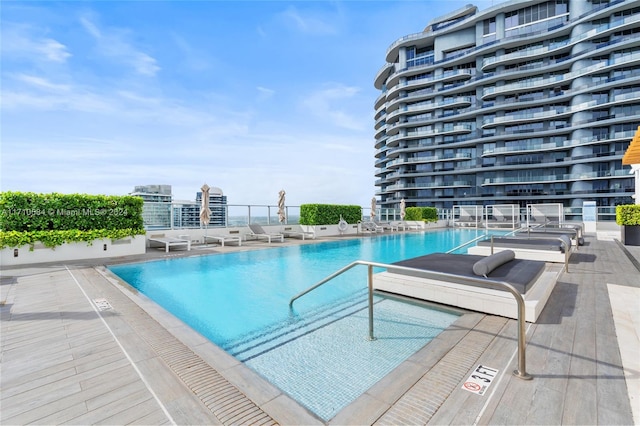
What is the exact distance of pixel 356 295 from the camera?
5.66 m

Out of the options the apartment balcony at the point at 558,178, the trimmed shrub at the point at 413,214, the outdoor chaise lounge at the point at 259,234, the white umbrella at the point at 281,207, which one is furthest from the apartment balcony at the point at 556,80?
the outdoor chaise lounge at the point at 259,234

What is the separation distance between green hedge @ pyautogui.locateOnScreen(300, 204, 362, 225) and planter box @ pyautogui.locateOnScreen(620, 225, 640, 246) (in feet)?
42.2

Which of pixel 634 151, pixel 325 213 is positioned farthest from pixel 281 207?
pixel 634 151

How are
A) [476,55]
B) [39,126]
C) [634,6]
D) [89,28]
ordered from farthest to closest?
[476,55], [634,6], [39,126], [89,28]

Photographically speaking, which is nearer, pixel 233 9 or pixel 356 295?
pixel 356 295

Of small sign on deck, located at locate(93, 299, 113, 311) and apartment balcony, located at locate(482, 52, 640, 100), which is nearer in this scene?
small sign on deck, located at locate(93, 299, 113, 311)

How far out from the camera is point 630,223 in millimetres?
10883

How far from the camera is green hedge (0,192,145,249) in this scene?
27.4 feet

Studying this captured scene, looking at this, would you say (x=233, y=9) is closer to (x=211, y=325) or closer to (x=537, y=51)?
(x=211, y=325)

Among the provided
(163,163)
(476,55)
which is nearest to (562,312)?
(163,163)

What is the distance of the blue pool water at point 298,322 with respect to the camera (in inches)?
109

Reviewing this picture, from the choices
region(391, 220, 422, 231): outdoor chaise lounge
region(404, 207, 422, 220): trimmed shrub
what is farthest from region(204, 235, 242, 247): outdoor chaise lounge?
region(404, 207, 422, 220): trimmed shrub

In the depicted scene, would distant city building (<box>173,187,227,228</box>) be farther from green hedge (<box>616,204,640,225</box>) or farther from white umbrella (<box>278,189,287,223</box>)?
green hedge (<box>616,204,640,225</box>)

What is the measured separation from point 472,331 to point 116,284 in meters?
6.54
